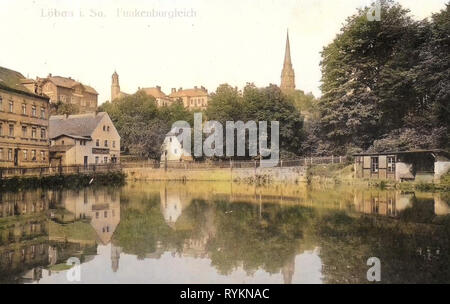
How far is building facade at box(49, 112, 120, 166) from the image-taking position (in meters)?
49.2

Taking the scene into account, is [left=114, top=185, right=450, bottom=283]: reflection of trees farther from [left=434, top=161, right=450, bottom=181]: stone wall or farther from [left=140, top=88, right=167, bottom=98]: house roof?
[left=140, top=88, right=167, bottom=98]: house roof

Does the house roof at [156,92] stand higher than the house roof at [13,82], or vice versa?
the house roof at [156,92]

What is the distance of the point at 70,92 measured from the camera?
9506 centimetres

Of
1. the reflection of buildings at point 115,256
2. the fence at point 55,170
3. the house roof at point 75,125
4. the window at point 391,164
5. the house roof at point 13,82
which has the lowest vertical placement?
the reflection of buildings at point 115,256

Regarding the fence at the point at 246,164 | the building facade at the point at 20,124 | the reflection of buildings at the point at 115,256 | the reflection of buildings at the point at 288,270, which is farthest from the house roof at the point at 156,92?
the reflection of buildings at the point at 288,270

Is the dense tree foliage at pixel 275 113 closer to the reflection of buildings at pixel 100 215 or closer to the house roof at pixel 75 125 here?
the house roof at pixel 75 125

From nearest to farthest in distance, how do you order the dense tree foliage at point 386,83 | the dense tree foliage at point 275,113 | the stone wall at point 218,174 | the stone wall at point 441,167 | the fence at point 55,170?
the fence at point 55,170 < the stone wall at point 441,167 < the dense tree foliage at point 386,83 < the stone wall at point 218,174 < the dense tree foliage at point 275,113

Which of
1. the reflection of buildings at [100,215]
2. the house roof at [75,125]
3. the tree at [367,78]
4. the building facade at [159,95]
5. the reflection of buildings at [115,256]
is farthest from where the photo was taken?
the building facade at [159,95]

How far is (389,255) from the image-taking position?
10.1m

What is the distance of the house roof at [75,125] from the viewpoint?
177ft

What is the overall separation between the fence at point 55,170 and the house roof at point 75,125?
33.3ft

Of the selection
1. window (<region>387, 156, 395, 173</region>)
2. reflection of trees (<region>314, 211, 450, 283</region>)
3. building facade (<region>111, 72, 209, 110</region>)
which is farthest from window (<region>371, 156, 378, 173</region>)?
building facade (<region>111, 72, 209, 110</region>)
